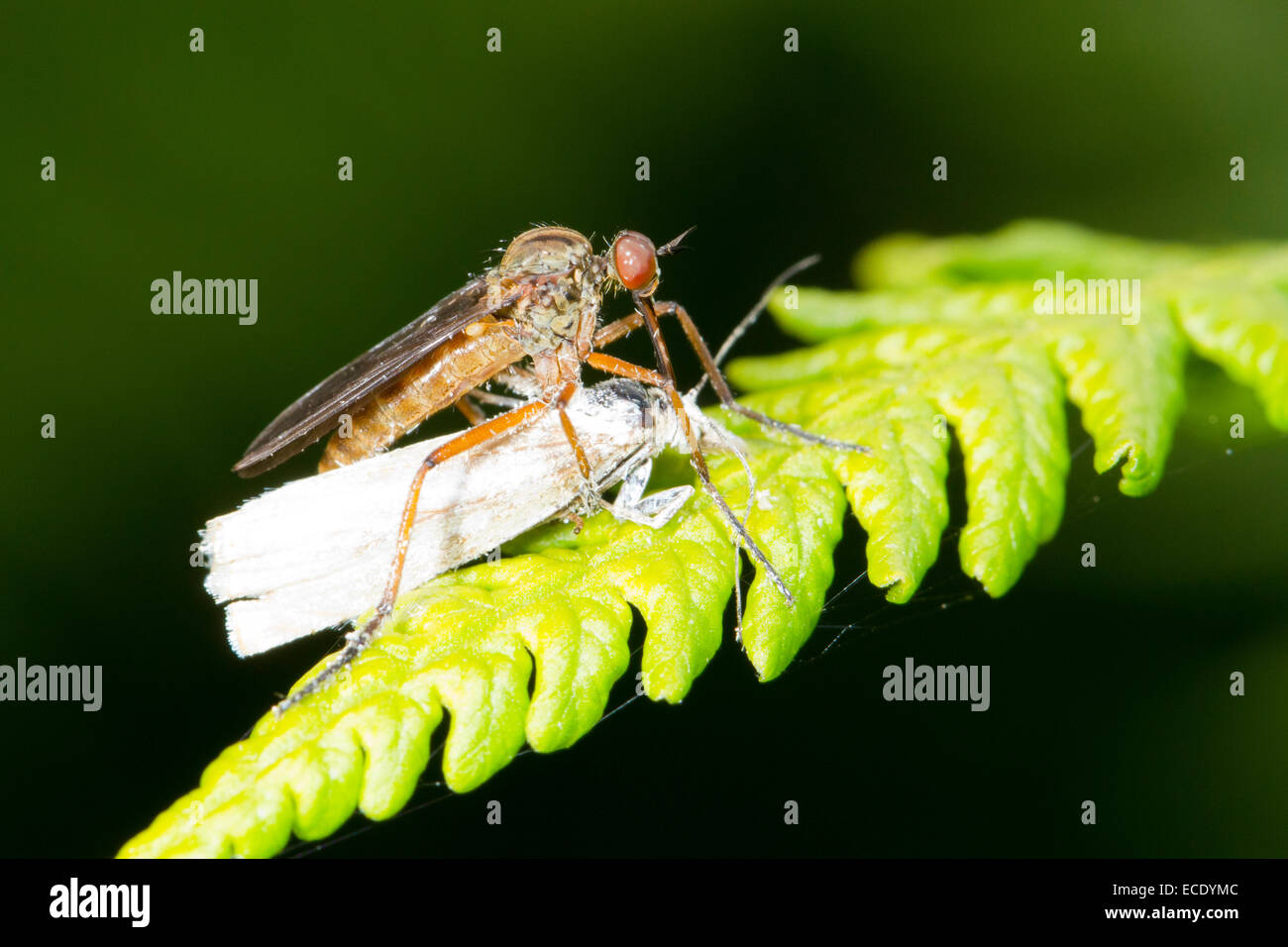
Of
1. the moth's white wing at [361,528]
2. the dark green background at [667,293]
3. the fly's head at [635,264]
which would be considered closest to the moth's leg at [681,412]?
the fly's head at [635,264]

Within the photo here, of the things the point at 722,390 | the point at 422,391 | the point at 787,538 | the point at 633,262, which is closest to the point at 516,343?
the point at 422,391

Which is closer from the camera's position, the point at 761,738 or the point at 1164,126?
the point at 761,738

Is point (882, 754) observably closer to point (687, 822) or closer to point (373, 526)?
point (687, 822)

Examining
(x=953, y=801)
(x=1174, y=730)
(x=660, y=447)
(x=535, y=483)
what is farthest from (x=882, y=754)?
(x=535, y=483)

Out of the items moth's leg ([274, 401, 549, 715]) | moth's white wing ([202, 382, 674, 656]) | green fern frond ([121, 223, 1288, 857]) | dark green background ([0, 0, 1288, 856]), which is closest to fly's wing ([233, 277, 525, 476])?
moth's white wing ([202, 382, 674, 656])

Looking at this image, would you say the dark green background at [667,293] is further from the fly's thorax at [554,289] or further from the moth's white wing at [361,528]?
the fly's thorax at [554,289]

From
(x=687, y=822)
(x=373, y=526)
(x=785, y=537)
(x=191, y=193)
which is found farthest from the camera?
(x=191, y=193)
